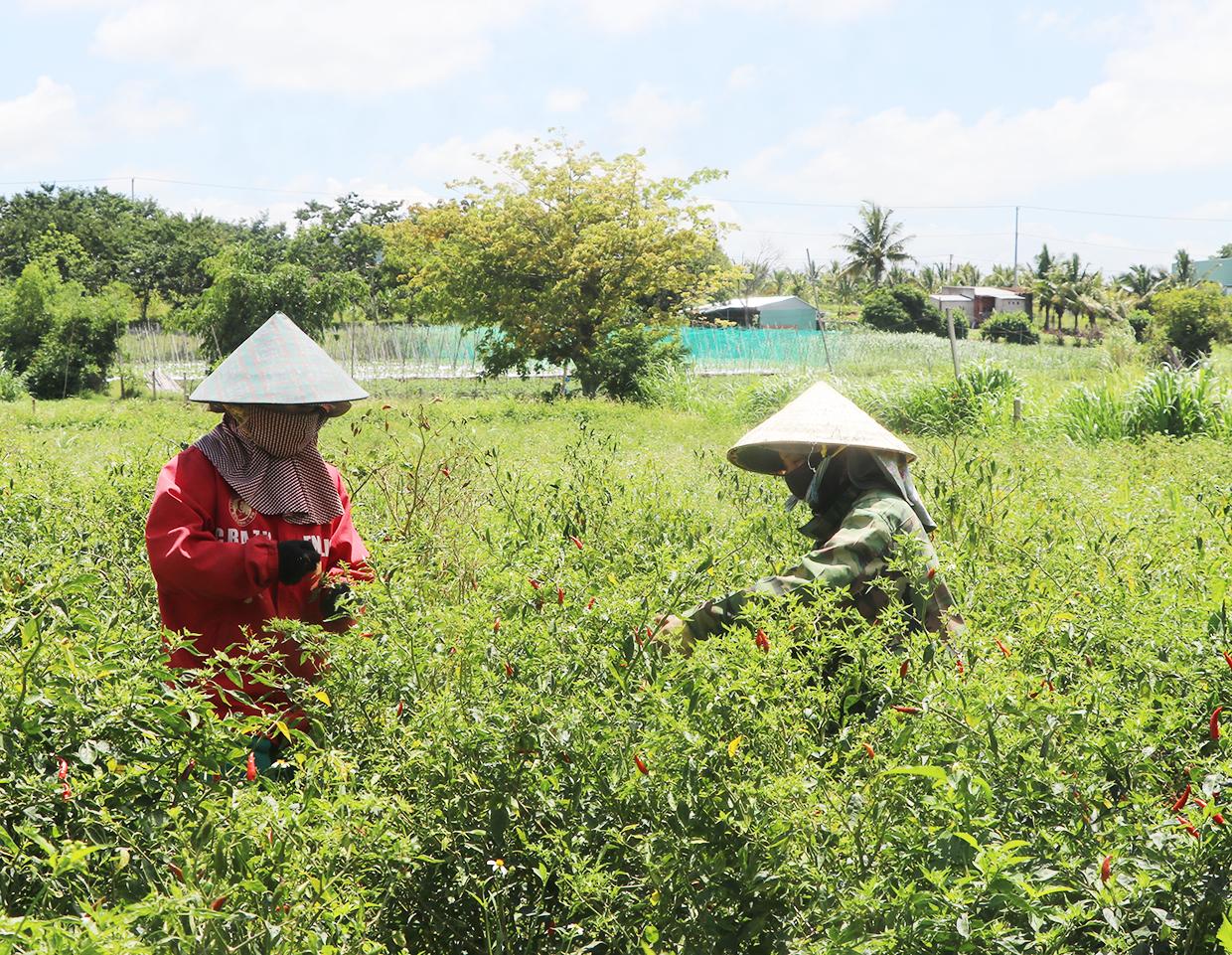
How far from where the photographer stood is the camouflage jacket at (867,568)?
2.21m

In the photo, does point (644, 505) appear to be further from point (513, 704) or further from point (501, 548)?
point (513, 704)

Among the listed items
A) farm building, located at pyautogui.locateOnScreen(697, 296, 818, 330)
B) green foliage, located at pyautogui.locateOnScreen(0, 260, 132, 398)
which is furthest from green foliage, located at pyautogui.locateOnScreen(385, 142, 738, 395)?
farm building, located at pyautogui.locateOnScreen(697, 296, 818, 330)

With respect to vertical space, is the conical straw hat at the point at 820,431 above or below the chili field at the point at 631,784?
above

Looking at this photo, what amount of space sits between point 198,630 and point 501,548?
749 mm

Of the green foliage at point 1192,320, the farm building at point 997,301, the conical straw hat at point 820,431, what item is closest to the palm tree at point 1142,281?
the farm building at point 997,301

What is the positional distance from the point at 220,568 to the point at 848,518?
57.2 inches

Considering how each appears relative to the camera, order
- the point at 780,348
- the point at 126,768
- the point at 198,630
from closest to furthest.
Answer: the point at 126,768, the point at 198,630, the point at 780,348

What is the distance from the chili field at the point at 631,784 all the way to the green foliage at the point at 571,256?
674 inches

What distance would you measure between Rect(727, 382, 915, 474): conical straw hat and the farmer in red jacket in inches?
40.3

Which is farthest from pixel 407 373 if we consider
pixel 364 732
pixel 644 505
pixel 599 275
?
pixel 364 732

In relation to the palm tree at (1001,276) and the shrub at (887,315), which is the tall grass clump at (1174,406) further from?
the palm tree at (1001,276)

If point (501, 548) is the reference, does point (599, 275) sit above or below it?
above

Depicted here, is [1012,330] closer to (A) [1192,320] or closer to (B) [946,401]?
(A) [1192,320]

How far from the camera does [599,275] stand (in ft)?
64.0
